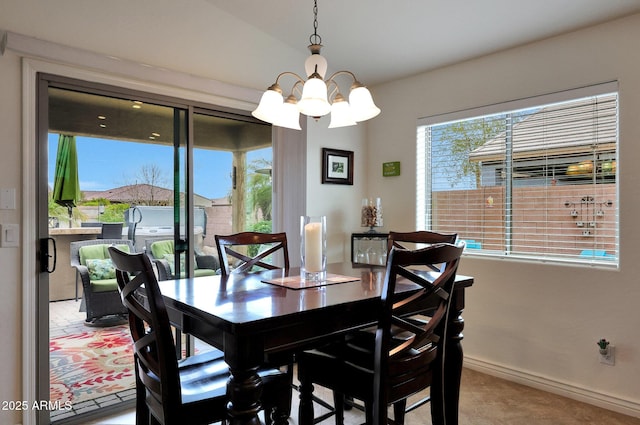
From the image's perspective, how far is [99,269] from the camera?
8.50 ft

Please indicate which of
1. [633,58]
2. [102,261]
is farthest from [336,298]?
[633,58]

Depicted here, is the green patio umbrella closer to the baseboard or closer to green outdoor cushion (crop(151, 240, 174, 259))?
green outdoor cushion (crop(151, 240, 174, 259))

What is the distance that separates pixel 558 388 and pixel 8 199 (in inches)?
138

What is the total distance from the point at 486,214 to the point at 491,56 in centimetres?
119

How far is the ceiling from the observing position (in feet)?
8.18

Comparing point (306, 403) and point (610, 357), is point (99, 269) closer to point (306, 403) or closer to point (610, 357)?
point (306, 403)

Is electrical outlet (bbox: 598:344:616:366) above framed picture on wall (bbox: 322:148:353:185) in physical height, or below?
below

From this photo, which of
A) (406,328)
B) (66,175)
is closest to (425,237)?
(406,328)

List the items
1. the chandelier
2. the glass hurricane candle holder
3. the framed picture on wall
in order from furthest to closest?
the framed picture on wall
the glass hurricane candle holder
the chandelier

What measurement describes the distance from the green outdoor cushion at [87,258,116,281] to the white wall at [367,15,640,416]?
2.36 m

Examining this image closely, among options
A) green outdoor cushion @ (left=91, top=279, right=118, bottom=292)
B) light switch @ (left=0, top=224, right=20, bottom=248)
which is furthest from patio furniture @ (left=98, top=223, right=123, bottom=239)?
light switch @ (left=0, top=224, right=20, bottom=248)

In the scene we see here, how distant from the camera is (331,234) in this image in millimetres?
3672

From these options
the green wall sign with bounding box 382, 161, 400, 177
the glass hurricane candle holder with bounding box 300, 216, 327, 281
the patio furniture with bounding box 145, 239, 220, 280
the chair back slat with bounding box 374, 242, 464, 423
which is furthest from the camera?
the green wall sign with bounding box 382, 161, 400, 177

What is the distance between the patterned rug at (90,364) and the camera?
2.43m
